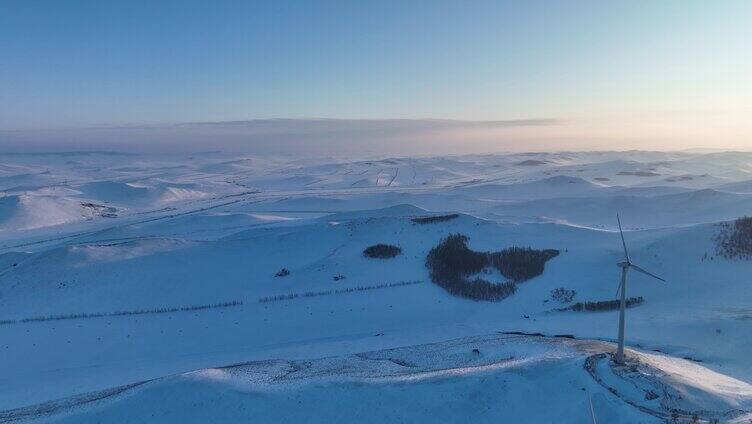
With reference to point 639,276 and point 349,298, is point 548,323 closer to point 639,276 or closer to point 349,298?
point 639,276

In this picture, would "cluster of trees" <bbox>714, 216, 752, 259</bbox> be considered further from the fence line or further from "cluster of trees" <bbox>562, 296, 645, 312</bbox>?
the fence line

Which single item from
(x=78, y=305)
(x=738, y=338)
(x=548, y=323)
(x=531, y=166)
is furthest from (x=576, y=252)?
(x=531, y=166)

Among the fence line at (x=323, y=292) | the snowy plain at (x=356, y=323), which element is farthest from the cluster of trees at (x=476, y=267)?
the fence line at (x=323, y=292)

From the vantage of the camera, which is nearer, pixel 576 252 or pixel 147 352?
pixel 147 352

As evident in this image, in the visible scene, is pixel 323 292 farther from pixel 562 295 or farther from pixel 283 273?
pixel 562 295

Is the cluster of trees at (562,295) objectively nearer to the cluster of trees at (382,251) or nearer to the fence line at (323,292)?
the fence line at (323,292)

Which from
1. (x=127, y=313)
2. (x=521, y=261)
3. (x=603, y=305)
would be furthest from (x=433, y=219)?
(x=127, y=313)
